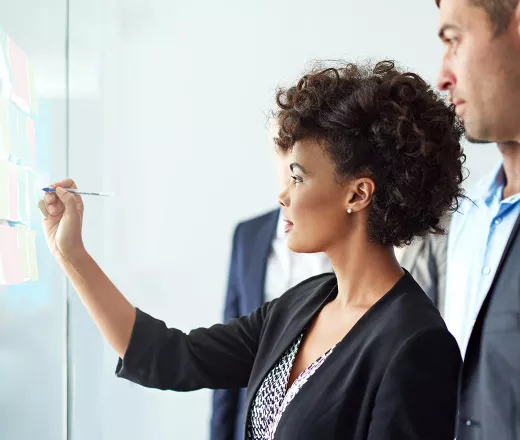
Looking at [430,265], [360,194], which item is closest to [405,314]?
[360,194]

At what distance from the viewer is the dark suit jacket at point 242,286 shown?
5.82 feet

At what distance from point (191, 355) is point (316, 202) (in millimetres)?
366

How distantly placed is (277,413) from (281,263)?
872mm

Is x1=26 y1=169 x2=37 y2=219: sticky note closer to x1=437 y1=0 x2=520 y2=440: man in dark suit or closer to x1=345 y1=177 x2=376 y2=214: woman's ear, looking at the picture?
x1=345 y1=177 x2=376 y2=214: woman's ear

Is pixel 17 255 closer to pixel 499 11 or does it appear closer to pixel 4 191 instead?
pixel 4 191

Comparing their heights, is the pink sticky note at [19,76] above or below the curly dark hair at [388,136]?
above

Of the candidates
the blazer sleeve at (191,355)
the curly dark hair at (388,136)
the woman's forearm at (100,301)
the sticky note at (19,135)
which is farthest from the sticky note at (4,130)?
the curly dark hair at (388,136)

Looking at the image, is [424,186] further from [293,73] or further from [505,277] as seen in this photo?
[293,73]

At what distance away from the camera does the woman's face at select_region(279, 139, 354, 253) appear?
1068 mm

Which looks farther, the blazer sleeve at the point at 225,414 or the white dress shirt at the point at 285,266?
the white dress shirt at the point at 285,266

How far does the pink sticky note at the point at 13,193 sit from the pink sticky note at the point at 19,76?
0.14 metres

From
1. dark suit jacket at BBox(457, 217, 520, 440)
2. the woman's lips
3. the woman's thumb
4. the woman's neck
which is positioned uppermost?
the woman's thumb

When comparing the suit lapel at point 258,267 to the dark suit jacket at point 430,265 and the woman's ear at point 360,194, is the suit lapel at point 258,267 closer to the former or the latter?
the dark suit jacket at point 430,265

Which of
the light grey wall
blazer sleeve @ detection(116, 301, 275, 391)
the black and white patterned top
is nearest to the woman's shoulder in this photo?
the black and white patterned top
